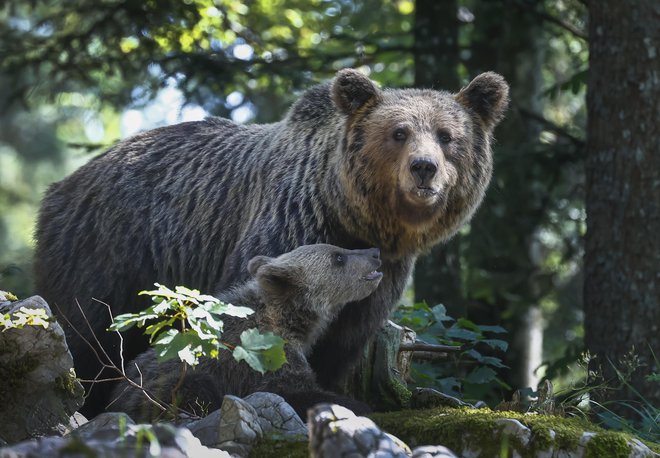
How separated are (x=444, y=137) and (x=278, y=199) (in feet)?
4.19

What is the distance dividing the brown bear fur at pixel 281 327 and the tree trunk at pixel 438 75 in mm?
4394

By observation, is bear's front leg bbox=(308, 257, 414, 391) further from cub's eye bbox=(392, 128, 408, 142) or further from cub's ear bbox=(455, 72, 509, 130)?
cub's ear bbox=(455, 72, 509, 130)

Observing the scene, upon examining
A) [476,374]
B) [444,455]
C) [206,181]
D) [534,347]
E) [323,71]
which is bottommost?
[534,347]

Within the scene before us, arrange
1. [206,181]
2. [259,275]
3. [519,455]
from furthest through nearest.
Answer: [206,181]
[259,275]
[519,455]

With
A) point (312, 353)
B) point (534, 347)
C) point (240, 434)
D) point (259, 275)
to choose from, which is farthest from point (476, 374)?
point (534, 347)

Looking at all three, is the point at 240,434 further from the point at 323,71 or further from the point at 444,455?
the point at 323,71

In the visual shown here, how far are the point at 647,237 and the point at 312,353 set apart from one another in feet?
10.8

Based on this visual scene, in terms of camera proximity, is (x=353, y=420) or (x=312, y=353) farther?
(x=312, y=353)

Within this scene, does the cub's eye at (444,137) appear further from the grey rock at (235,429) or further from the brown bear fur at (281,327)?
the grey rock at (235,429)

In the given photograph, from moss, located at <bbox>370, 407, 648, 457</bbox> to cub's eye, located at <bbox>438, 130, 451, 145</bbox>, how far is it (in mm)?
2150

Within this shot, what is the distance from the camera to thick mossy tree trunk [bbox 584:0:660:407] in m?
8.76

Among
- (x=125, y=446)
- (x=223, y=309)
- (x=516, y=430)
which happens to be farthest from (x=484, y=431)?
(x=125, y=446)

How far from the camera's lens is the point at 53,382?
18.3 feet

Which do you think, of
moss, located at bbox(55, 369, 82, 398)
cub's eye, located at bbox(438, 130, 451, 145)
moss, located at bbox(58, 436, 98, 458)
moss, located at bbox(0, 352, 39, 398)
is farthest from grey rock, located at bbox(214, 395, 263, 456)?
cub's eye, located at bbox(438, 130, 451, 145)
